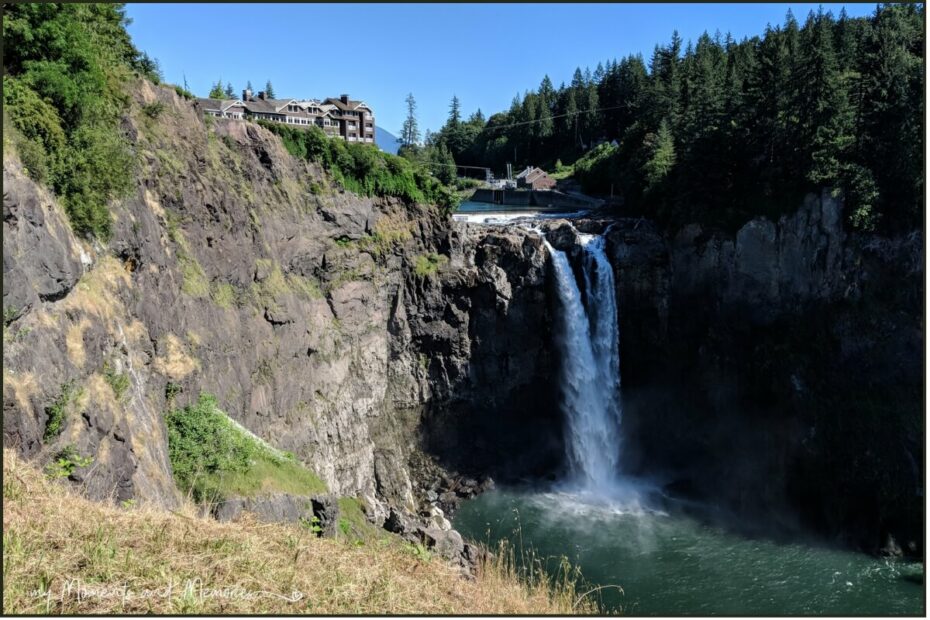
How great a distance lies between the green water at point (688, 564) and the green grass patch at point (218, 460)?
25.9ft

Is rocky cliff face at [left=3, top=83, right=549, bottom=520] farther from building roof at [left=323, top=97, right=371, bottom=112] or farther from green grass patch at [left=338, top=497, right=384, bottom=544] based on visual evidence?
building roof at [left=323, top=97, right=371, bottom=112]

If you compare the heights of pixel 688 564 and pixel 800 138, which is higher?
pixel 800 138

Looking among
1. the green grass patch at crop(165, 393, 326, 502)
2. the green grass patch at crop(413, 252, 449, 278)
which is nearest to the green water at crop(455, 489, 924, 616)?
the green grass patch at crop(165, 393, 326, 502)

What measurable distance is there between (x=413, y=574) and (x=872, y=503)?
28983 millimetres

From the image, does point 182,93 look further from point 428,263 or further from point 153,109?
point 428,263

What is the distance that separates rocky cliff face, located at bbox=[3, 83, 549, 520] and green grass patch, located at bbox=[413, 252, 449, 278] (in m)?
0.08

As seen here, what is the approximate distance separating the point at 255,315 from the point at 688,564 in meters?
20.3

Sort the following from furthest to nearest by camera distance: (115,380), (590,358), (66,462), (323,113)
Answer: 1. (323,113)
2. (590,358)
3. (115,380)
4. (66,462)

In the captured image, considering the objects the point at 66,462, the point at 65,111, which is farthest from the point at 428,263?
the point at 66,462

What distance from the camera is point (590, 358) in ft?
121

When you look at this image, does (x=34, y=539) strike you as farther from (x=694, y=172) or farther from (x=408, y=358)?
(x=694, y=172)

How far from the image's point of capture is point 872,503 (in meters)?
30.4

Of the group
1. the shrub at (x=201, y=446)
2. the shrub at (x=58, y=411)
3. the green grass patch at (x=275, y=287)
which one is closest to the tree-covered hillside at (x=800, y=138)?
the green grass patch at (x=275, y=287)

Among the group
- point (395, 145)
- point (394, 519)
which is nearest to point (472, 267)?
point (394, 519)
